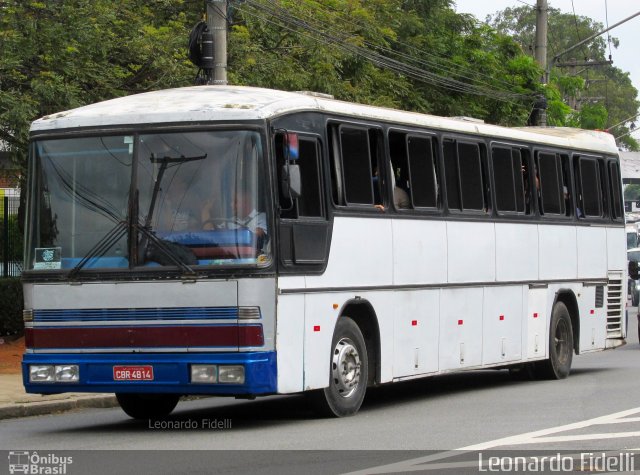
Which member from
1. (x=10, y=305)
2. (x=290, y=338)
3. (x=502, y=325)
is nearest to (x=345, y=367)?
(x=290, y=338)

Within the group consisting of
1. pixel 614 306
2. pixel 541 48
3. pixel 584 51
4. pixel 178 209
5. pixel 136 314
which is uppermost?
Answer: pixel 584 51

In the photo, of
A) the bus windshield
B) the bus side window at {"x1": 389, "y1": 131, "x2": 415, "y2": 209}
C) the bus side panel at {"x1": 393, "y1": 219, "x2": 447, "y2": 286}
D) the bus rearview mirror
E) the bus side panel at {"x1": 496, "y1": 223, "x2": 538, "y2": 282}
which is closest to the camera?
the bus windshield

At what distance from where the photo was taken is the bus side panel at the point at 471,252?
17.2 meters

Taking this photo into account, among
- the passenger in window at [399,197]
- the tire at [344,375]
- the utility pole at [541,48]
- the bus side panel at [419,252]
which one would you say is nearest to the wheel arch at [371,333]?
the tire at [344,375]

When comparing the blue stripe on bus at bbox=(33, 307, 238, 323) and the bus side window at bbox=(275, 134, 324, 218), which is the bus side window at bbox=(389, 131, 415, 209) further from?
the blue stripe on bus at bbox=(33, 307, 238, 323)

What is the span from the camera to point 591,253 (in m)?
21.3

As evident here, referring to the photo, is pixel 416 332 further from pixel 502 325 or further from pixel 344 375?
pixel 502 325

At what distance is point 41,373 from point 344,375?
292cm

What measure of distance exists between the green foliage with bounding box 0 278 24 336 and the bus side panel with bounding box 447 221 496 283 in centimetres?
1034

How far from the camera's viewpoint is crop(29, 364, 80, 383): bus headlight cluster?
1355cm

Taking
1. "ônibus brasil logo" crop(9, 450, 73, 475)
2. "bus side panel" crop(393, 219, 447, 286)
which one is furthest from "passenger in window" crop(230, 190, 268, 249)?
"bus side panel" crop(393, 219, 447, 286)

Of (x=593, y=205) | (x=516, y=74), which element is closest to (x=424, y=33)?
(x=516, y=74)

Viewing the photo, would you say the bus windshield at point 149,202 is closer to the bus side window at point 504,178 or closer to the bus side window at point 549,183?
the bus side window at point 504,178

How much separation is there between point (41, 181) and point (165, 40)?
1142cm
